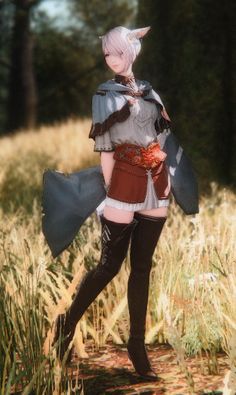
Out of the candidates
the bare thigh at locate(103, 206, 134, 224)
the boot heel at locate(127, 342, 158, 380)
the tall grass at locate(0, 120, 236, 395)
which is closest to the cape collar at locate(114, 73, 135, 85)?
the bare thigh at locate(103, 206, 134, 224)

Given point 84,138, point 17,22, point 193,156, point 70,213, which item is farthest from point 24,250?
point 17,22

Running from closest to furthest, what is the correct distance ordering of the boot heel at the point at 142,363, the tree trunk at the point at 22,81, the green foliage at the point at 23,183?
the boot heel at the point at 142,363 → the green foliage at the point at 23,183 → the tree trunk at the point at 22,81

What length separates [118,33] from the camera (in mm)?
2412

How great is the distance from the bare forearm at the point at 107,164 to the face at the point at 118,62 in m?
0.30

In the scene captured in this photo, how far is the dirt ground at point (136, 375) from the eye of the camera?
2497mm

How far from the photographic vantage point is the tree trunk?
14.1m

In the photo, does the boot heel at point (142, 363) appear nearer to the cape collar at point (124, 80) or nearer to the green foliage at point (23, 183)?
the cape collar at point (124, 80)

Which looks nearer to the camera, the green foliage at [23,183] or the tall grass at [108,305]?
the tall grass at [108,305]

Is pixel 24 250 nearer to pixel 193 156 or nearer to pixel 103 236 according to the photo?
pixel 103 236

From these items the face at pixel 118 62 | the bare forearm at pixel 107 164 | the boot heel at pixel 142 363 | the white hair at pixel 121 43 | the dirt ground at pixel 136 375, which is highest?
the white hair at pixel 121 43

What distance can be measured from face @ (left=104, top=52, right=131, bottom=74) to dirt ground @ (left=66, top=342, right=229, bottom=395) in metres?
1.08

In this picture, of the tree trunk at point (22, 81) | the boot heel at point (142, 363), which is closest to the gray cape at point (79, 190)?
the boot heel at point (142, 363)

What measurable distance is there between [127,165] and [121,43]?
1.42 feet

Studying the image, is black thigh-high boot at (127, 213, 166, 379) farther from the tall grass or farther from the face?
the face
